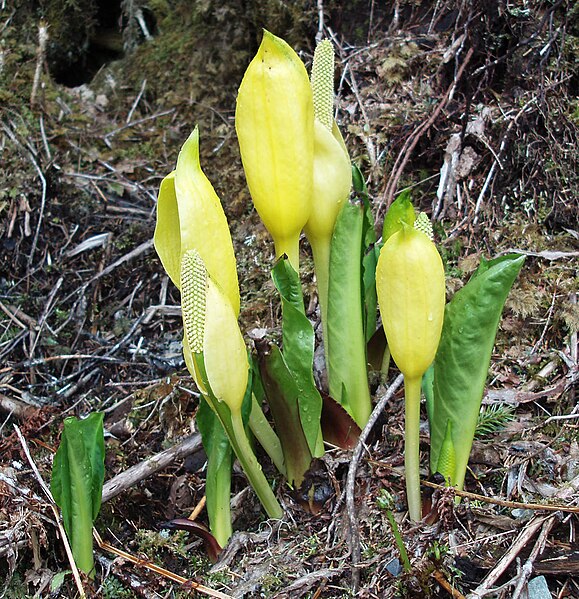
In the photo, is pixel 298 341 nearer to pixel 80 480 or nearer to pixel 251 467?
pixel 251 467

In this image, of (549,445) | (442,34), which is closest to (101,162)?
(442,34)

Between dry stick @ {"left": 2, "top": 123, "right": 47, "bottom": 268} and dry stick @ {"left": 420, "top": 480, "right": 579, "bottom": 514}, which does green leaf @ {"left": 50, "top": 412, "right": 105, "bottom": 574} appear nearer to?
dry stick @ {"left": 420, "top": 480, "right": 579, "bottom": 514}

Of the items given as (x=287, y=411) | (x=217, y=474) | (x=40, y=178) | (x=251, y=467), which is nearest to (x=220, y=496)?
(x=217, y=474)

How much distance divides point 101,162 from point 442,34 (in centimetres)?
147

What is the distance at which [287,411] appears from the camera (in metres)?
1.55

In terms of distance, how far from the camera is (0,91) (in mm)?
2949

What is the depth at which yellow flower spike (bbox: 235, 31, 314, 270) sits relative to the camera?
1.30 meters

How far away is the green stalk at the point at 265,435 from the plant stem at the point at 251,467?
90 millimetres

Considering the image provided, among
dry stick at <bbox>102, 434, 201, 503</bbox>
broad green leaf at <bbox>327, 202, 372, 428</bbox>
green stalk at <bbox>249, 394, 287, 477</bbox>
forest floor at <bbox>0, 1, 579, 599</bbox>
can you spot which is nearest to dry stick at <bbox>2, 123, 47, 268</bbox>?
forest floor at <bbox>0, 1, 579, 599</bbox>

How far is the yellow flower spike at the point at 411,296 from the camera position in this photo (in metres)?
1.19

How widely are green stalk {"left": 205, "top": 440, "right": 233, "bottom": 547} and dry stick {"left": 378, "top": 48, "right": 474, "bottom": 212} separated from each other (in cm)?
111

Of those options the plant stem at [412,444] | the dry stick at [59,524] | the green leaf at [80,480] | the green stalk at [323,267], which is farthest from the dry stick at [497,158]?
the dry stick at [59,524]

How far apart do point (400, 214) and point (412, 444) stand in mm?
465

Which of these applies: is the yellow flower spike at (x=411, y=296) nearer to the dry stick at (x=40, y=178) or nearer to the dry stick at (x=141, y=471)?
the dry stick at (x=141, y=471)
